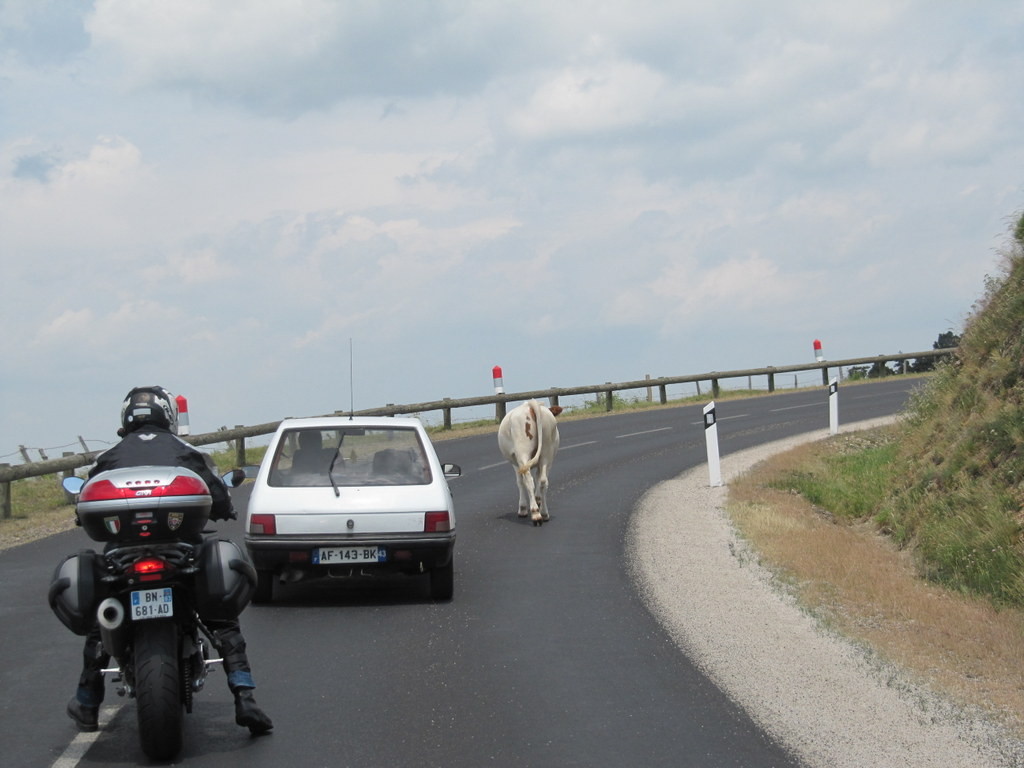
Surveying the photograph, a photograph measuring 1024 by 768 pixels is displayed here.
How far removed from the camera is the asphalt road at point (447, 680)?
6410mm

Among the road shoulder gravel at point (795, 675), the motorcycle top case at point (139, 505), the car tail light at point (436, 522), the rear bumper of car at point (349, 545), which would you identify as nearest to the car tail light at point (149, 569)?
the motorcycle top case at point (139, 505)

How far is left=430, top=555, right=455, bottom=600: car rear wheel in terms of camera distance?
424 inches

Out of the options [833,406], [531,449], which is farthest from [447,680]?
[833,406]

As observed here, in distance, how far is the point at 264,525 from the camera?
34.6ft

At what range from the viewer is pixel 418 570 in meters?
10.8

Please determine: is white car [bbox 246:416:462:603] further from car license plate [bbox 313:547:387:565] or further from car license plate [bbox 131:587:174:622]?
car license plate [bbox 131:587:174:622]

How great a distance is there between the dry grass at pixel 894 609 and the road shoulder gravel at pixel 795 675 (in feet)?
0.71

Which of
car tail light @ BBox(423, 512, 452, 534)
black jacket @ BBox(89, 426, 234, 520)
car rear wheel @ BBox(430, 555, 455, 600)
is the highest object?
black jacket @ BBox(89, 426, 234, 520)

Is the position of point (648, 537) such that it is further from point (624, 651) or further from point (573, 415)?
point (573, 415)

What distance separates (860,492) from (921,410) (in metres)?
2.56

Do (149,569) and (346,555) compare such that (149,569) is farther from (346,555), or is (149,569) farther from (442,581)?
(442,581)

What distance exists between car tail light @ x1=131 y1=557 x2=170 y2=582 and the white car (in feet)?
13.9

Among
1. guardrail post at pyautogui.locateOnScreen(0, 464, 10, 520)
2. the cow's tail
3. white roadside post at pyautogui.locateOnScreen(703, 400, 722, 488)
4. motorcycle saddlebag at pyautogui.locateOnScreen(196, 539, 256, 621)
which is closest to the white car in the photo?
motorcycle saddlebag at pyautogui.locateOnScreen(196, 539, 256, 621)

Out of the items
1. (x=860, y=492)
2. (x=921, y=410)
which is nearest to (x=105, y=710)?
(x=860, y=492)
